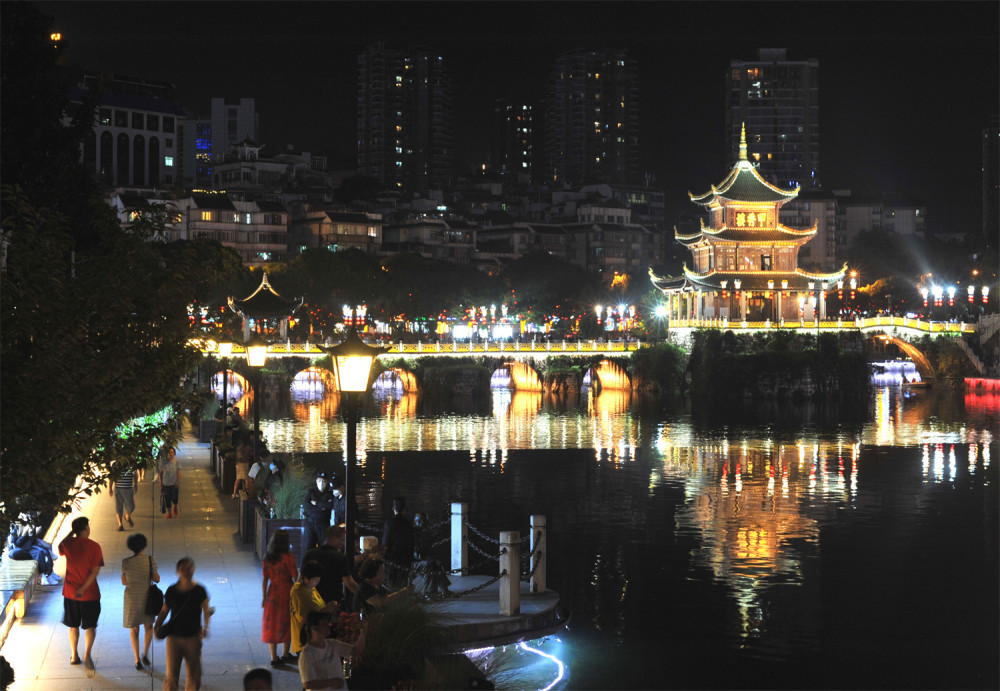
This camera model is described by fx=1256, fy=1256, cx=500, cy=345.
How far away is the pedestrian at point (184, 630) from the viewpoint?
13.0 metres

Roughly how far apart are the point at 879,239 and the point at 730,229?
161ft

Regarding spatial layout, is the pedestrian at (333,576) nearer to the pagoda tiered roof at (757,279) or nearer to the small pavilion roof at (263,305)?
the small pavilion roof at (263,305)

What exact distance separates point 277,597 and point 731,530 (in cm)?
1959

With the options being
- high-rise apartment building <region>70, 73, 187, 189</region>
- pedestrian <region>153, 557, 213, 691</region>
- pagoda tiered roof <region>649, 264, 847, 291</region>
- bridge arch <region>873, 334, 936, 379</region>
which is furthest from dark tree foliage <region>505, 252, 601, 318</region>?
pedestrian <region>153, 557, 213, 691</region>

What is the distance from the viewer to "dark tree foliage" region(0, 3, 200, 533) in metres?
11.7

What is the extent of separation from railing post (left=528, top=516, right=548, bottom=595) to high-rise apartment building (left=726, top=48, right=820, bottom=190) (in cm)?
17919

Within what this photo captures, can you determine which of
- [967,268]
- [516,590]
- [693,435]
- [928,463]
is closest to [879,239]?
[967,268]

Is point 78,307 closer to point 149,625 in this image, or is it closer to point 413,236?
point 149,625

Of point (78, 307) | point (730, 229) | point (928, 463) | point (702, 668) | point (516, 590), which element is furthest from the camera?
point (730, 229)

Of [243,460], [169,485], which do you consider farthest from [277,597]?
[243,460]

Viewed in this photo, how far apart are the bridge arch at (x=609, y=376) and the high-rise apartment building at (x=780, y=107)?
333 ft

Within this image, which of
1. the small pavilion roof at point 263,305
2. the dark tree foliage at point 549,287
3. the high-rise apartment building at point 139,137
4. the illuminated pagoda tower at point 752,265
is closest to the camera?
the small pavilion roof at point 263,305

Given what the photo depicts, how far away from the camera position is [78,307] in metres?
12.6

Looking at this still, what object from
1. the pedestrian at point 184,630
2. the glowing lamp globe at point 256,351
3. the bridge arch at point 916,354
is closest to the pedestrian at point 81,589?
the pedestrian at point 184,630
